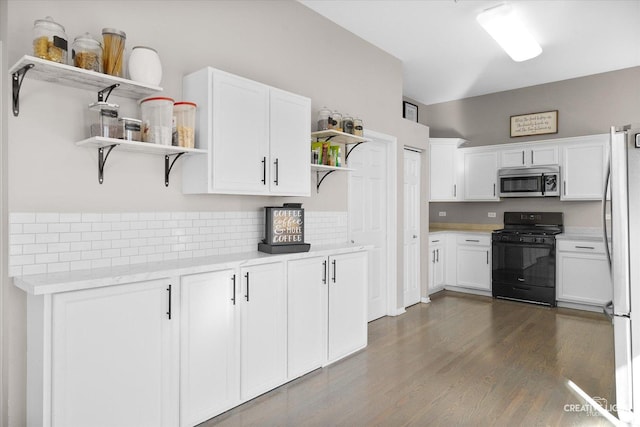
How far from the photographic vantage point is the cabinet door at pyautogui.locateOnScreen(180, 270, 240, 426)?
2316 millimetres

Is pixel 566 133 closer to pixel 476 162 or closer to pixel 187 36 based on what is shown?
pixel 476 162

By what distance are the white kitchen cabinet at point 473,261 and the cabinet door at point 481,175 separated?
0.70 m

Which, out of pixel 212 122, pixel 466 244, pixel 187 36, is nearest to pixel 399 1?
pixel 187 36

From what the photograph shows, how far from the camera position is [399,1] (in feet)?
11.8

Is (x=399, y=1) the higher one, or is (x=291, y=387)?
(x=399, y=1)

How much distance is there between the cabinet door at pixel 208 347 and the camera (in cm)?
232

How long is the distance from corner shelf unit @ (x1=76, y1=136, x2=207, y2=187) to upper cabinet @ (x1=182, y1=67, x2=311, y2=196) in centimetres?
12

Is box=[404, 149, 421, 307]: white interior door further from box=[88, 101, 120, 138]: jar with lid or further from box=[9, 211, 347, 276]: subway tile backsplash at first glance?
box=[88, 101, 120, 138]: jar with lid

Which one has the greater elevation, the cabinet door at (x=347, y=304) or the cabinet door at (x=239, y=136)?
the cabinet door at (x=239, y=136)

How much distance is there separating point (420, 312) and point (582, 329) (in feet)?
5.67

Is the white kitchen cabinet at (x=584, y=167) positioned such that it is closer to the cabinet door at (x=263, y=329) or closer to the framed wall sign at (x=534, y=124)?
the framed wall sign at (x=534, y=124)

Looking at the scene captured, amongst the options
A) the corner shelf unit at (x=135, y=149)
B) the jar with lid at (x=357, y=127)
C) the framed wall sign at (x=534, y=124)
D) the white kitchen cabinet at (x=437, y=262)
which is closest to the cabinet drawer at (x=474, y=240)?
the white kitchen cabinet at (x=437, y=262)

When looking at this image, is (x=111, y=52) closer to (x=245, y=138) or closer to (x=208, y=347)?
(x=245, y=138)

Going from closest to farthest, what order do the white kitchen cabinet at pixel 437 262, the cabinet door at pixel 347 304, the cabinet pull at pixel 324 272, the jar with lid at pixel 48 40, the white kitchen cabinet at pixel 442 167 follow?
the jar with lid at pixel 48 40
the cabinet pull at pixel 324 272
the cabinet door at pixel 347 304
the white kitchen cabinet at pixel 437 262
the white kitchen cabinet at pixel 442 167
